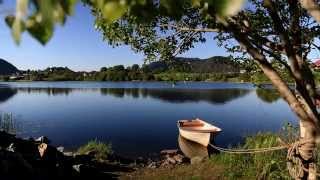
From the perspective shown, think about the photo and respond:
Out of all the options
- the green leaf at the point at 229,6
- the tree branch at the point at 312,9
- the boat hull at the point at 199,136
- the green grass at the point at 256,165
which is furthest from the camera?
the boat hull at the point at 199,136

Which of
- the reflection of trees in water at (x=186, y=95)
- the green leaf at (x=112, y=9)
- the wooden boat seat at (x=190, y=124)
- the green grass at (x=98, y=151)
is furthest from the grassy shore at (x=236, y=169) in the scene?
the reflection of trees in water at (x=186, y=95)

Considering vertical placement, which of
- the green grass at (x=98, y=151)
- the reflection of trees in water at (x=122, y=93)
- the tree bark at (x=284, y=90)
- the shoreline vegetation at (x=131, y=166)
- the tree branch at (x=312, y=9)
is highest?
the tree branch at (x=312, y=9)

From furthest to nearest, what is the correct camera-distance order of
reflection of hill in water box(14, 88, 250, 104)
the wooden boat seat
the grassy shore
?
reflection of hill in water box(14, 88, 250, 104) < the wooden boat seat < the grassy shore

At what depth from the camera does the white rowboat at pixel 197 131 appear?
119ft

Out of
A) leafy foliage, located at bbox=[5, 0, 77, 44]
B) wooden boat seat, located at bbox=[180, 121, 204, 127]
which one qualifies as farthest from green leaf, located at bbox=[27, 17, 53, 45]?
wooden boat seat, located at bbox=[180, 121, 204, 127]

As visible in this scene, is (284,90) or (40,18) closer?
(40,18)

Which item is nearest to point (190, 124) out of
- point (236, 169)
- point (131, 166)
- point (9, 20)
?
point (131, 166)

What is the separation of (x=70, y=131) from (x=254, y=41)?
43.2 m

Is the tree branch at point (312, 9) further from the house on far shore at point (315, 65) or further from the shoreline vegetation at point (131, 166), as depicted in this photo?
the shoreline vegetation at point (131, 166)

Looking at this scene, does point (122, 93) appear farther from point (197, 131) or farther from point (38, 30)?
point (38, 30)

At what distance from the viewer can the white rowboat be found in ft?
119

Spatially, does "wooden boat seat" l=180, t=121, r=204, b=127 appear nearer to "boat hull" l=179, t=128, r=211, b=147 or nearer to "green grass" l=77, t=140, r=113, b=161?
"boat hull" l=179, t=128, r=211, b=147

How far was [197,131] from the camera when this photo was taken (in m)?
37.5

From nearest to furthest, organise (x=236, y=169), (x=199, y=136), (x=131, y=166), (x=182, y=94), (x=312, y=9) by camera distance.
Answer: (x=312, y=9) < (x=236, y=169) < (x=131, y=166) < (x=199, y=136) < (x=182, y=94)
